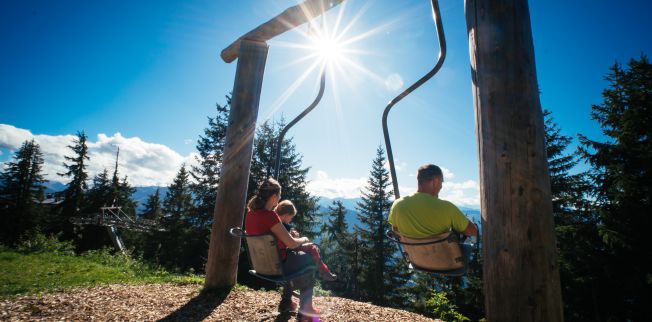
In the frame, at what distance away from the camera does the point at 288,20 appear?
5.00 metres

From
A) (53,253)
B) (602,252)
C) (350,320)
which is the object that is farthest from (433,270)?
(53,253)

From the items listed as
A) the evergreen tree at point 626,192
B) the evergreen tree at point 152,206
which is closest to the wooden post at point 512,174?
the evergreen tree at point 626,192

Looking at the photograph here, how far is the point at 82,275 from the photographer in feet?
22.6

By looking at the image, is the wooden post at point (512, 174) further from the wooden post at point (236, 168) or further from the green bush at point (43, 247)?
the green bush at point (43, 247)

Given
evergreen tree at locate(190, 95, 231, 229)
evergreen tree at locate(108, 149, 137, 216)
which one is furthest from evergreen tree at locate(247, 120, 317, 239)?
evergreen tree at locate(108, 149, 137, 216)

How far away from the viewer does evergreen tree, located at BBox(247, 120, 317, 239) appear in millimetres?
20172

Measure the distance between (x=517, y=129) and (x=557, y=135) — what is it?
1884 cm

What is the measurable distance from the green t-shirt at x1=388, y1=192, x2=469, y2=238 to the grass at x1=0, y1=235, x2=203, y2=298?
15.8ft

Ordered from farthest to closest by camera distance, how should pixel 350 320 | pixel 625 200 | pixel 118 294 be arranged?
pixel 625 200, pixel 118 294, pixel 350 320

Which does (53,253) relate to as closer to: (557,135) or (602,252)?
(602,252)

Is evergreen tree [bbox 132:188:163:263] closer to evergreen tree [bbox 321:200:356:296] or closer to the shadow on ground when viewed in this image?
evergreen tree [bbox 321:200:356:296]

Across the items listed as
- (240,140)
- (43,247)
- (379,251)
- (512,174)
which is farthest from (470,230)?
(379,251)

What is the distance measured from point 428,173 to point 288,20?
3708mm

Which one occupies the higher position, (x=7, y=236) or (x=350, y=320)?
(x=350, y=320)
